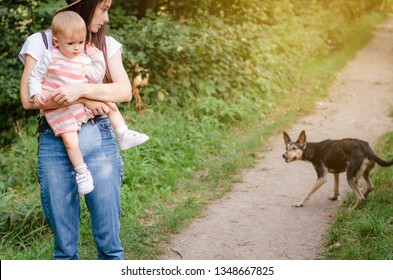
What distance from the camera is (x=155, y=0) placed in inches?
401

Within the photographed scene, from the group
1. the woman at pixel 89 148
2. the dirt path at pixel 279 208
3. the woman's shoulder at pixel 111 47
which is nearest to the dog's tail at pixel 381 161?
the dirt path at pixel 279 208

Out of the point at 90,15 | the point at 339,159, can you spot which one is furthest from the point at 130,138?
the point at 339,159

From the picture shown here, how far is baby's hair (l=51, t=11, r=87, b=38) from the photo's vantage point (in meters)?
2.95

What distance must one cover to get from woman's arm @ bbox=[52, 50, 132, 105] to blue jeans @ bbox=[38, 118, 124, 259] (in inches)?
6.3

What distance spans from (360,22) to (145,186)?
17.0 m

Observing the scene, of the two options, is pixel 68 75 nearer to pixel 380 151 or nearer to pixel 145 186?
pixel 145 186

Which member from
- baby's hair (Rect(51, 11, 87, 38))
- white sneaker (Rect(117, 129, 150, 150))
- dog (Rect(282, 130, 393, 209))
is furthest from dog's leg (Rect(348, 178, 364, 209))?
baby's hair (Rect(51, 11, 87, 38))

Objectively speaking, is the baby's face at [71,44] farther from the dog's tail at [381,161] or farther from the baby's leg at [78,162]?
the dog's tail at [381,161]

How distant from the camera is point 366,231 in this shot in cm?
462

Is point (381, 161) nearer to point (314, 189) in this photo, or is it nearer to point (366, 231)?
point (314, 189)

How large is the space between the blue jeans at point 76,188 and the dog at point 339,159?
2881mm

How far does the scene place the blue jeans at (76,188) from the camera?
307 cm

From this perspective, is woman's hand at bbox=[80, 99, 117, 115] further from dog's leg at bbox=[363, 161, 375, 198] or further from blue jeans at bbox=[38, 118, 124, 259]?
dog's leg at bbox=[363, 161, 375, 198]

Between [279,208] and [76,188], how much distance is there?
3015 millimetres
